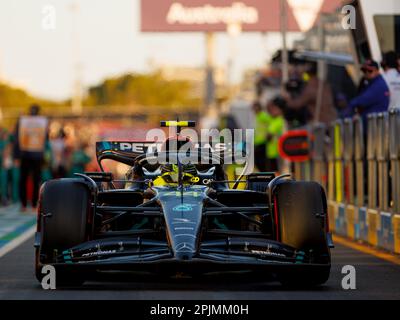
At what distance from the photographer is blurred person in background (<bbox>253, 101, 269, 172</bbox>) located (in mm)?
28828

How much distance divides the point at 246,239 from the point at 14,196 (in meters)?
22.8

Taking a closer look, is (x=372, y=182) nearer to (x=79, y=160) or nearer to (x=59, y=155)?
(x=59, y=155)

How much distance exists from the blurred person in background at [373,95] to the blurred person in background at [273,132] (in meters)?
7.60

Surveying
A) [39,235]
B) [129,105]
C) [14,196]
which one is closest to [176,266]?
[39,235]

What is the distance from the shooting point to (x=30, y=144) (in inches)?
1130

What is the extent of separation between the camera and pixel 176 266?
11.2 meters

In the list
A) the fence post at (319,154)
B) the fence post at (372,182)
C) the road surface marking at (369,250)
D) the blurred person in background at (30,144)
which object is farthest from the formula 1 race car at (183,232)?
the blurred person in background at (30,144)

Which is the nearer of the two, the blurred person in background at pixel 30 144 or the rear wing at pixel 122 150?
the rear wing at pixel 122 150

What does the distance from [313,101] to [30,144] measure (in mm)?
5816

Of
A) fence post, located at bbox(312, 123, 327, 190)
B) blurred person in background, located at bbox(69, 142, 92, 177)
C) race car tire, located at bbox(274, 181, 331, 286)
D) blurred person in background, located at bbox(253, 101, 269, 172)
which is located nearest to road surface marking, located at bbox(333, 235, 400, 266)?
fence post, located at bbox(312, 123, 327, 190)

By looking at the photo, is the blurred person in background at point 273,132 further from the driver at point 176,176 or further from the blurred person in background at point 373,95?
the driver at point 176,176

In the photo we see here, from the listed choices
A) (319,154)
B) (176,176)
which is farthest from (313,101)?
(176,176)

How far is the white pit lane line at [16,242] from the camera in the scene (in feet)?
55.6

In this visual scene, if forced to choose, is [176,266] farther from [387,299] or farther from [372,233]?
[372,233]
